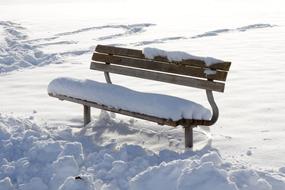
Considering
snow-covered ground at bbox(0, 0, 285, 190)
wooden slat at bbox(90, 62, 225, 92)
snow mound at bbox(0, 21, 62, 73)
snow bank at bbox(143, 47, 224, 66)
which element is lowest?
snow mound at bbox(0, 21, 62, 73)

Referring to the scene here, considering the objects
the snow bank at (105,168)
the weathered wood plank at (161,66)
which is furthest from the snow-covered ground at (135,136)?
the weathered wood plank at (161,66)

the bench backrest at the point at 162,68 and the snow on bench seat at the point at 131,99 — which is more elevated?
the bench backrest at the point at 162,68

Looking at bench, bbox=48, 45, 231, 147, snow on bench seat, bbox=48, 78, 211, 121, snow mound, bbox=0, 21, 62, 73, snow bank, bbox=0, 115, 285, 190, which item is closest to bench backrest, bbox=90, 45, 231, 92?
bench, bbox=48, 45, 231, 147

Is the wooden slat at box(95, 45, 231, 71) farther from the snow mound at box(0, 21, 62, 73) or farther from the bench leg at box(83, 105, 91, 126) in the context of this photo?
the snow mound at box(0, 21, 62, 73)

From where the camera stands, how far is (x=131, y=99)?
5488mm

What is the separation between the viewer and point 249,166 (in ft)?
15.2

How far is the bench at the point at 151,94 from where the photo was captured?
504 cm

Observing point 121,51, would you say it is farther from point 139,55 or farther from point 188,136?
point 188,136

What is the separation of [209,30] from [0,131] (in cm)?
1172

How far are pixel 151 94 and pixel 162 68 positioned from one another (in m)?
0.47

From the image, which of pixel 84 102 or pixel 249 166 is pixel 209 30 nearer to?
pixel 84 102

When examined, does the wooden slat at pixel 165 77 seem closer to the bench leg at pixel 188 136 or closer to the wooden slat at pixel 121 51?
the wooden slat at pixel 121 51

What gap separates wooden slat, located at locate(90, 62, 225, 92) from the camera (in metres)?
5.21

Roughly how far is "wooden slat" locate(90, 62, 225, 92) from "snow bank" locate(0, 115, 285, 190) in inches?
27.8
